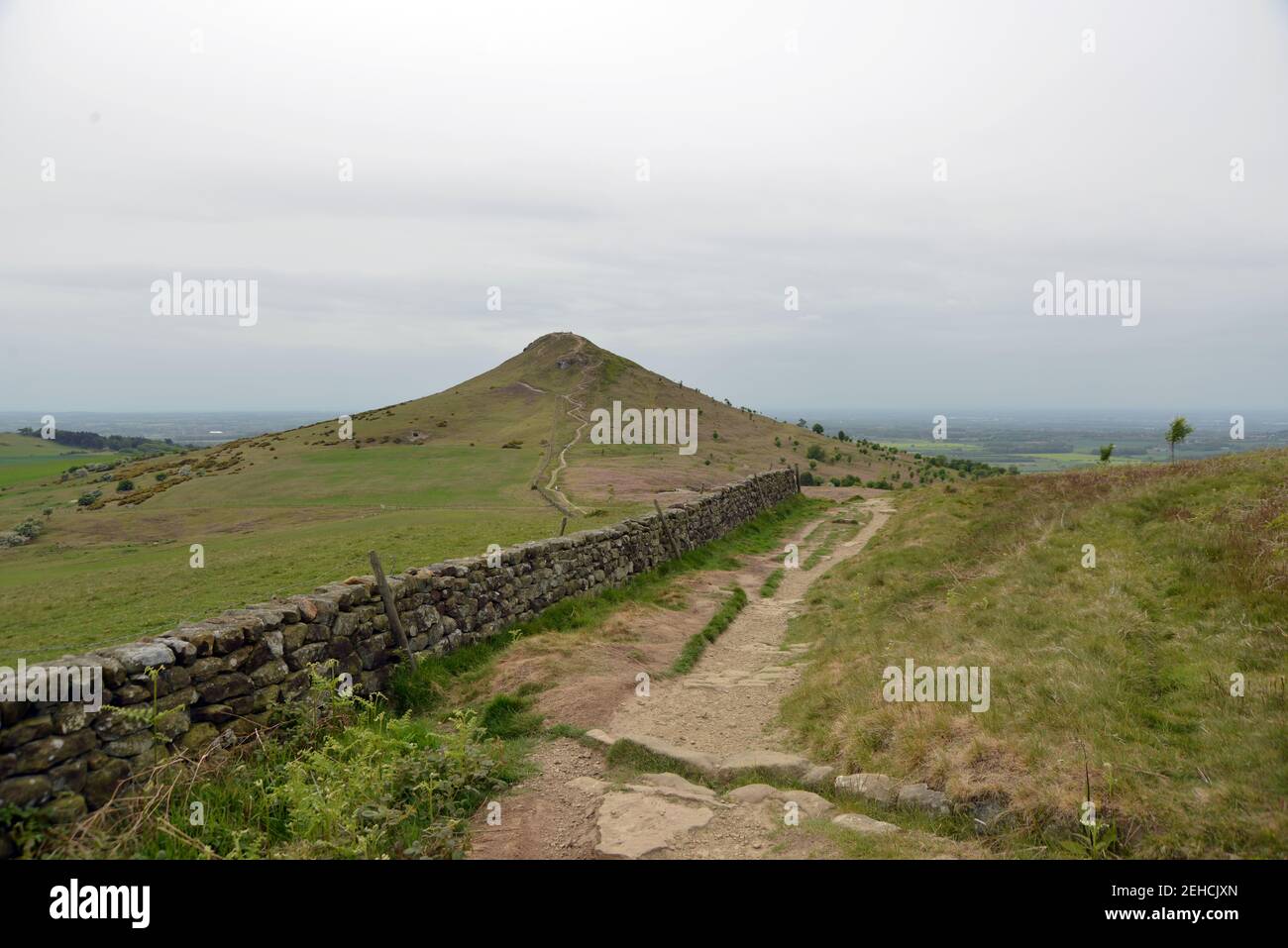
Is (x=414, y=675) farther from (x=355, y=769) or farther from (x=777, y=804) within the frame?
(x=777, y=804)

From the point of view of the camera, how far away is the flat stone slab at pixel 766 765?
7.40 metres

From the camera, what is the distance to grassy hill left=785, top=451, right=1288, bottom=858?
5535mm

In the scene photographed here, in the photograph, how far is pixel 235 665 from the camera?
7746 mm

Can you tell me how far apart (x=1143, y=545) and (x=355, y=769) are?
39.8 ft

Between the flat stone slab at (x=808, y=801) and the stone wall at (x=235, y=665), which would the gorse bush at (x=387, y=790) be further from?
the flat stone slab at (x=808, y=801)

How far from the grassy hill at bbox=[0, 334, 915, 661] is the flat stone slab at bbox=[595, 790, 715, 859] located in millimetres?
7643

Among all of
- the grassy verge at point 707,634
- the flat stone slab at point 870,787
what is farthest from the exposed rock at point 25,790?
the grassy verge at point 707,634

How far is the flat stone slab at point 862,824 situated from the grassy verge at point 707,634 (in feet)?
19.8

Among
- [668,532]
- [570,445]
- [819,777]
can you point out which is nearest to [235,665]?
[819,777]

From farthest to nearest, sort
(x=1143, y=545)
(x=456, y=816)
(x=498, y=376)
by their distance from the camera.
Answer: (x=498, y=376) → (x=1143, y=545) → (x=456, y=816)
